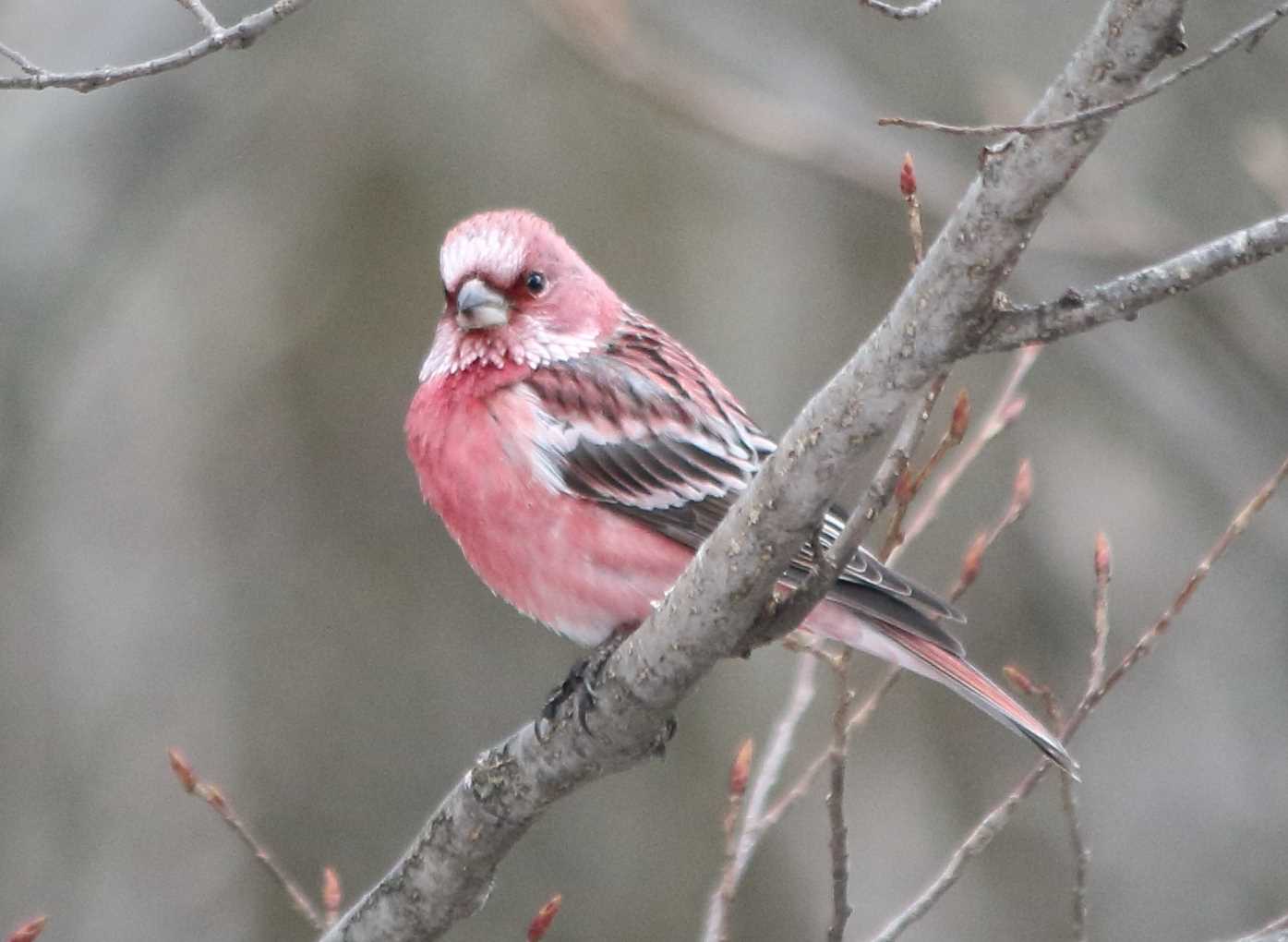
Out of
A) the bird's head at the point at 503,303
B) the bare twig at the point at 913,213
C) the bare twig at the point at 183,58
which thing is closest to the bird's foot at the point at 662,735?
the bare twig at the point at 913,213

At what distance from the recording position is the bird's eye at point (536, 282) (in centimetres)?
704

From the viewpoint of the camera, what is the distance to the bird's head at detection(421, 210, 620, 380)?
6887mm

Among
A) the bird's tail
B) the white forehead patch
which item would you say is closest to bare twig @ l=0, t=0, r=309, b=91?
the white forehead patch

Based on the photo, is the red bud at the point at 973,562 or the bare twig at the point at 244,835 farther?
the red bud at the point at 973,562

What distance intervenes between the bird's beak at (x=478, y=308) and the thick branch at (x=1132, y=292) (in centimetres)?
303

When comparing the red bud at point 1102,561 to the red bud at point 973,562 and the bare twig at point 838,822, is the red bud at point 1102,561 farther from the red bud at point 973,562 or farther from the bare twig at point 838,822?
the bare twig at point 838,822

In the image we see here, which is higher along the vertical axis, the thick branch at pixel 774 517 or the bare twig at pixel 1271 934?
the thick branch at pixel 774 517

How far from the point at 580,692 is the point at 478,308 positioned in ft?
6.28

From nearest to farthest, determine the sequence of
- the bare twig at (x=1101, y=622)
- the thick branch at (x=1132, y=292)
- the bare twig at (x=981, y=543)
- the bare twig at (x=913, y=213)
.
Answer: the thick branch at (x=1132, y=292), the bare twig at (x=913, y=213), the bare twig at (x=1101, y=622), the bare twig at (x=981, y=543)

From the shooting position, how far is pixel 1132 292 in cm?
391

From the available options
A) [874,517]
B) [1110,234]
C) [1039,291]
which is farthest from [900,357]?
[1039,291]

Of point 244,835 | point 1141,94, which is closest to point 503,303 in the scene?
point 244,835

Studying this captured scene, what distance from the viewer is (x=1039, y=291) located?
10.1 metres

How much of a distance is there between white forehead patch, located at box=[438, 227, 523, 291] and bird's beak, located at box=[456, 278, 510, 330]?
0.19ft
